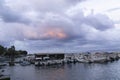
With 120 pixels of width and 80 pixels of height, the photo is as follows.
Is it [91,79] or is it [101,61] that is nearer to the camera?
[91,79]

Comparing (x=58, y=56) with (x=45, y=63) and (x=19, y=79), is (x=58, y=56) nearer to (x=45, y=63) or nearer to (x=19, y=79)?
(x=45, y=63)

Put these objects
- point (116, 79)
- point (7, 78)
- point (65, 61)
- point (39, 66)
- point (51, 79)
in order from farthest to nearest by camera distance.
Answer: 1. point (65, 61)
2. point (39, 66)
3. point (51, 79)
4. point (116, 79)
5. point (7, 78)

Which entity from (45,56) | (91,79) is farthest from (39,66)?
(91,79)

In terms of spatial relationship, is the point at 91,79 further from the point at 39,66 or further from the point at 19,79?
the point at 39,66

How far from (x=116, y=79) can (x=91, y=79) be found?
784 cm

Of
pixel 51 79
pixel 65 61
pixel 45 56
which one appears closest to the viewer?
pixel 51 79

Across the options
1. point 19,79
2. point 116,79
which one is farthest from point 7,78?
point 116,79

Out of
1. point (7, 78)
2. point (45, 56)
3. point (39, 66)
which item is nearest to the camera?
point (7, 78)

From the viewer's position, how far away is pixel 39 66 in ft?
472

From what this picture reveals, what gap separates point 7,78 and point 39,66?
76.2 m

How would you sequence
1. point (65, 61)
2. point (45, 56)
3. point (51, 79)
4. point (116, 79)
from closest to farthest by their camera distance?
point (116, 79), point (51, 79), point (65, 61), point (45, 56)

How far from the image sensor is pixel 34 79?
8700 cm

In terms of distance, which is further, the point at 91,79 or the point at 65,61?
the point at 65,61

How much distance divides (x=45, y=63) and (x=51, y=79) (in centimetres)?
6318
